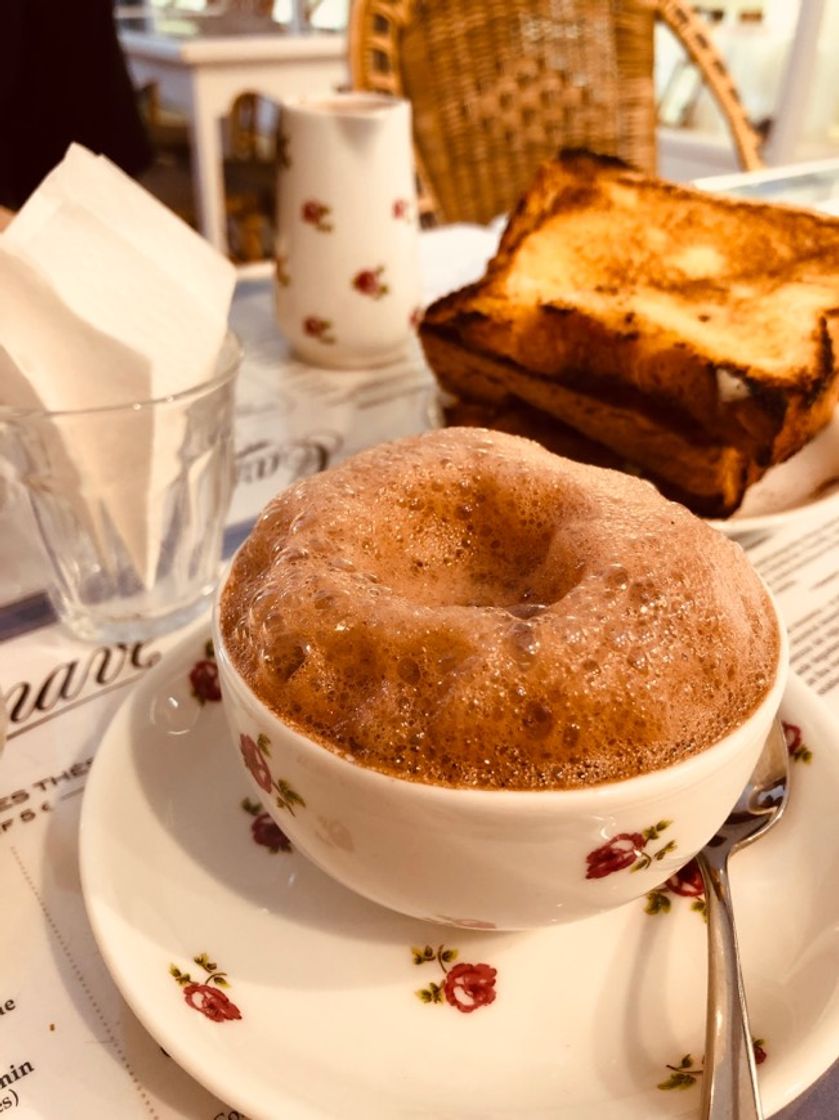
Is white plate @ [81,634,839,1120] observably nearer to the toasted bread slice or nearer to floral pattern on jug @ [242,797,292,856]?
floral pattern on jug @ [242,797,292,856]

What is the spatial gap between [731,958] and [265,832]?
26 cm

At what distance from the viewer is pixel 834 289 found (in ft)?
3.01

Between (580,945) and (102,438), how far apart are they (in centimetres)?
45

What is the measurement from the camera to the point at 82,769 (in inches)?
23.1

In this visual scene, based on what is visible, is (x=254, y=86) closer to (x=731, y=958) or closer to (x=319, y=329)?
(x=319, y=329)

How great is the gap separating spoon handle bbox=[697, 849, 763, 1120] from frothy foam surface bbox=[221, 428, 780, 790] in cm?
11

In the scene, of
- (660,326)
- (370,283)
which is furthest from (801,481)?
(370,283)

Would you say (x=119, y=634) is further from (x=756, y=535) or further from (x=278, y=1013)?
(x=756, y=535)

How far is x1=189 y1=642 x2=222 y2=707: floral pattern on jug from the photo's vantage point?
0.62 meters

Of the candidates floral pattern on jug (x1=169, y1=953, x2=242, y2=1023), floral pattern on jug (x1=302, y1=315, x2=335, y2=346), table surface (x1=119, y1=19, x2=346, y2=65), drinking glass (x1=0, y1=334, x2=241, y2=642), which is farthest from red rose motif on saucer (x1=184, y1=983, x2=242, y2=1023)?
table surface (x1=119, y1=19, x2=346, y2=65)

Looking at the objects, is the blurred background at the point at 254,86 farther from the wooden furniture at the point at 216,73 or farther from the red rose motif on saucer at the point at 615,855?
the red rose motif on saucer at the point at 615,855

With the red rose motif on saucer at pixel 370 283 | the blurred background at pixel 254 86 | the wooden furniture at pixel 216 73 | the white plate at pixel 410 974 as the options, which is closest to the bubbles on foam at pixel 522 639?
the white plate at pixel 410 974

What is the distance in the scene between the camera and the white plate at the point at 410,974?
0.39m

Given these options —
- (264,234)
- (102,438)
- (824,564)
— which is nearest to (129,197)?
(102,438)
